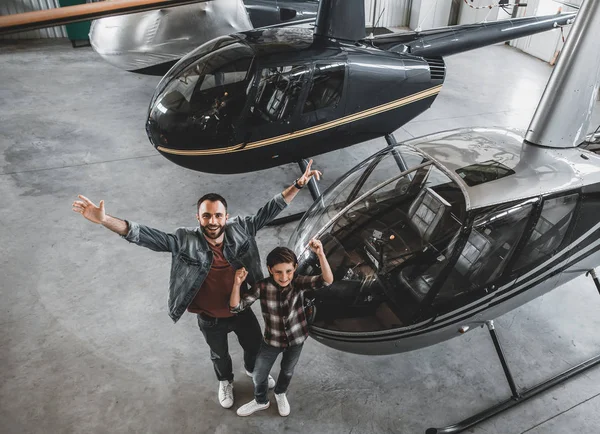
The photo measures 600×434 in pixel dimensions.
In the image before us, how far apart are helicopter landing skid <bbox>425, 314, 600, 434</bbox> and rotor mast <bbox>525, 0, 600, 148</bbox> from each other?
140 cm

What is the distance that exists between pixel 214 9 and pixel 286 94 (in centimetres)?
357

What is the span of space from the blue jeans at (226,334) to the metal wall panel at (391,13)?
34.6 feet

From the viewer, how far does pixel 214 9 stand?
7.90 meters

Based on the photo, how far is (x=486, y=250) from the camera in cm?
324

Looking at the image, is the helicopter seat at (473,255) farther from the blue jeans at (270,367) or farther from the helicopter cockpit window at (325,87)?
the helicopter cockpit window at (325,87)

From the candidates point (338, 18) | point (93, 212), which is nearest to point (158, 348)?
point (93, 212)

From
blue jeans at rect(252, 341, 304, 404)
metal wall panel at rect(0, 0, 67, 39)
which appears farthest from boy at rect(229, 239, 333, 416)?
metal wall panel at rect(0, 0, 67, 39)

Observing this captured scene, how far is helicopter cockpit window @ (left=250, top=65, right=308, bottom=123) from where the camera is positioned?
16.5ft

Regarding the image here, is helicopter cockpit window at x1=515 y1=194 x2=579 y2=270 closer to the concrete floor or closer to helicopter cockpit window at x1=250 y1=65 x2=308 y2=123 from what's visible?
the concrete floor

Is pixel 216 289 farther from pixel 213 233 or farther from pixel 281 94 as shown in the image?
pixel 281 94

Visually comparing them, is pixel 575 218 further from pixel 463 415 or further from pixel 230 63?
pixel 230 63

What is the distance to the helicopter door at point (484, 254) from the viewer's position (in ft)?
10.5

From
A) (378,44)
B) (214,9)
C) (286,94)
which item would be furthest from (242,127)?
(214,9)

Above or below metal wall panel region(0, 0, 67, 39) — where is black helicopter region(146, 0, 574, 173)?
above
